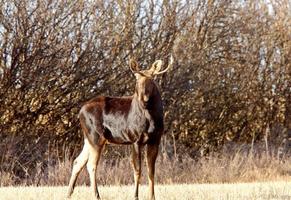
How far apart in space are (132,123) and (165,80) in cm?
924

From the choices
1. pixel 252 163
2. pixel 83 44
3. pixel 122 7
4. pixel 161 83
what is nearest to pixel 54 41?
pixel 83 44

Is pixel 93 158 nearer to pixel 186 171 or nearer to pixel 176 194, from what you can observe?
pixel 176 194

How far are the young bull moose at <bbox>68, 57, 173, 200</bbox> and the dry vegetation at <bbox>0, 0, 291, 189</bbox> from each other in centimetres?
480

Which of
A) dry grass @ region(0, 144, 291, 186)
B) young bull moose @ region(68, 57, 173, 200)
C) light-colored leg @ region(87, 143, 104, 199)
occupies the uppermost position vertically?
young bull moose @ region(68, 57, 173, 200)

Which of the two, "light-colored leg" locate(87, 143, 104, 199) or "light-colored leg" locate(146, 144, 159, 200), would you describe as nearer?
"light-colored leg" locate(146, 144, 159, 200)

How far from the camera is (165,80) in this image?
19.8 meters

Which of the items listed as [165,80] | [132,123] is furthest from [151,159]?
[165,80]

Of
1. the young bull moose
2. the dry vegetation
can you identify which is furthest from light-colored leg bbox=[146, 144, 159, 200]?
the dry vegetation

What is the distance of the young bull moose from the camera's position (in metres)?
10.2

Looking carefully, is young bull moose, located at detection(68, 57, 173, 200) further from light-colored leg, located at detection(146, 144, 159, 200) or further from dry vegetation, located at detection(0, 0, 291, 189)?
dry vegetation, located at detection(0, 0, 291, 189)

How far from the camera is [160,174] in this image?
16828 millimetres

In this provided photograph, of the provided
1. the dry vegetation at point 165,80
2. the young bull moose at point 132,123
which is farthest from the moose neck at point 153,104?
the dry vegetation at point 165,80

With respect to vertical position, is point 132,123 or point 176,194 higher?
point 132,123

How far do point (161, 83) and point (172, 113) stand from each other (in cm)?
89
